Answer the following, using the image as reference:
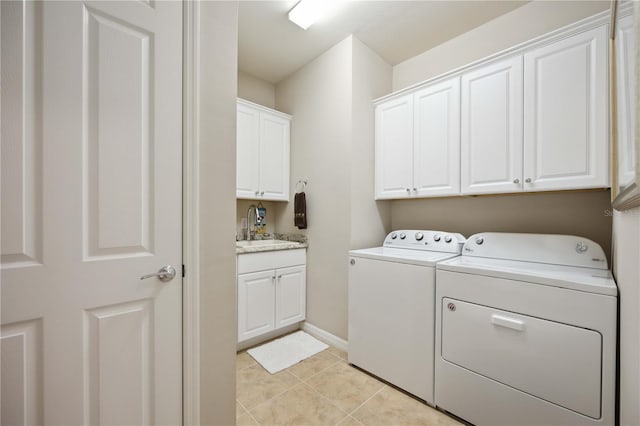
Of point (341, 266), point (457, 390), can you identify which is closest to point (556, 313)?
point (457, 390)

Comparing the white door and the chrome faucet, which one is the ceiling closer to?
the white door

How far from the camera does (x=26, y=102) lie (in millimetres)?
860

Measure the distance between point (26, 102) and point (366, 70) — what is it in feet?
7.77

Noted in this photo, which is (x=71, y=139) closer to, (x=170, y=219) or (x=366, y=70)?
(x=170, y=219)

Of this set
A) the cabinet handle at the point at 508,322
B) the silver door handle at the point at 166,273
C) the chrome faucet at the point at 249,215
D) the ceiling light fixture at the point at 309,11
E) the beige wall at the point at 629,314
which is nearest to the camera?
the beige wall at the point at 629,314

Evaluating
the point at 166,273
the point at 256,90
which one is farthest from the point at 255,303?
the point at 256,90

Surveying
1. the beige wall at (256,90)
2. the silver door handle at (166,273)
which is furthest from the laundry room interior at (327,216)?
the beige wall at (256,90)

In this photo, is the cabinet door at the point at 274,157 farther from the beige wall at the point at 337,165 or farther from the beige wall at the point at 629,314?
the beige wall at the point at 629,314

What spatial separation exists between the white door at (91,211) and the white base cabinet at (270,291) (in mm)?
1155

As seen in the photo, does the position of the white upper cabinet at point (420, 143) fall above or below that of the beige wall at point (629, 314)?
above

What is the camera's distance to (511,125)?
1.74m

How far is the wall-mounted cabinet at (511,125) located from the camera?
1.47 m

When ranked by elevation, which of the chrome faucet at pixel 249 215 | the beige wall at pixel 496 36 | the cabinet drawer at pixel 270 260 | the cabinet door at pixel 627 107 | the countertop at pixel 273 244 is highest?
the beige wall at pixel 496 36

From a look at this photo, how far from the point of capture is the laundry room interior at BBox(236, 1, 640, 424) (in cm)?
171
